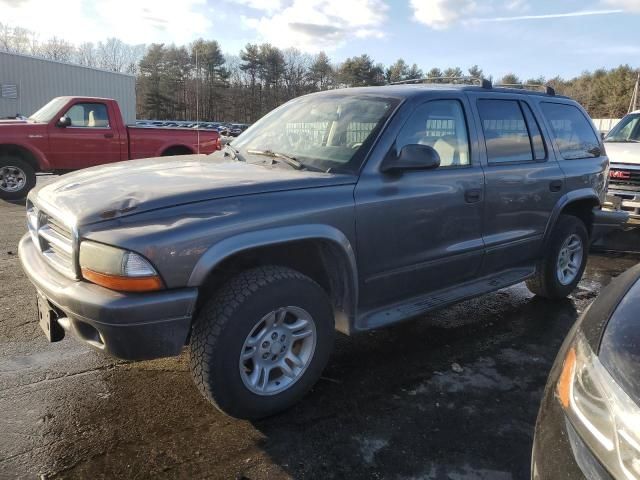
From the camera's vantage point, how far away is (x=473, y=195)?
363 cm

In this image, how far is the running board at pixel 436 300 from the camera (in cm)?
316

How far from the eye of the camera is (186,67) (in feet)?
181

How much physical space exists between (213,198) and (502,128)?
2.58 m

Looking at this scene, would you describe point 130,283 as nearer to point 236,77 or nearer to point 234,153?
point 234,153

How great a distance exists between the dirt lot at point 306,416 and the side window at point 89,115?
692 cm

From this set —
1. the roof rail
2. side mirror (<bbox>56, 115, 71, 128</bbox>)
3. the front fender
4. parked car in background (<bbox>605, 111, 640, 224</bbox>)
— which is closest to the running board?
the front fender

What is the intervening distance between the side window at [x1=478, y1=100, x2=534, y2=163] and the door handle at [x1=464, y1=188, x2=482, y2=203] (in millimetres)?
333

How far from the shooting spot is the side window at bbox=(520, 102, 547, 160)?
4.28 metres

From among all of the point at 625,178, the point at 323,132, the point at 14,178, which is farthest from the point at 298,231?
the point at 14,178

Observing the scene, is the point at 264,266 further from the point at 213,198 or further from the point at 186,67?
the point at 186,67

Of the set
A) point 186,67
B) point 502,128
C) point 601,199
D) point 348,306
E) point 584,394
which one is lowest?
point 348,306

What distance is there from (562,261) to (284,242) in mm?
3318

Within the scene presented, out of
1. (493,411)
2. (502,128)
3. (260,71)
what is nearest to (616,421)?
(493,411)

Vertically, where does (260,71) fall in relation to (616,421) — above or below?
above
